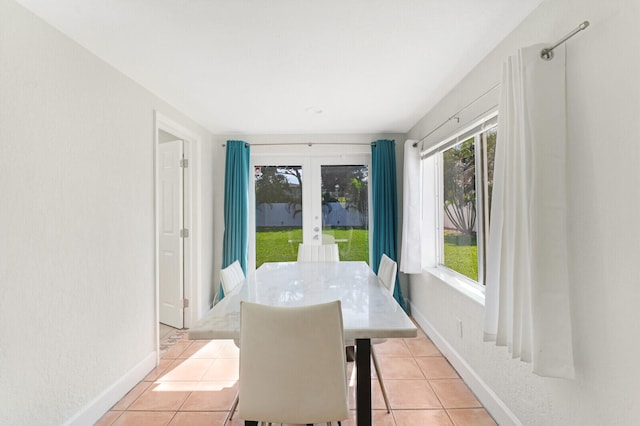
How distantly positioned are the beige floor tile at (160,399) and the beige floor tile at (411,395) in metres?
1.43

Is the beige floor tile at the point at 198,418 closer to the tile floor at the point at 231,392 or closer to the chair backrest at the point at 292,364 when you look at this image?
the tile floor at the point at 231,392

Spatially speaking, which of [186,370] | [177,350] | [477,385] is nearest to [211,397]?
[186,370]

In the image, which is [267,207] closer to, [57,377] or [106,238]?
[106,238]

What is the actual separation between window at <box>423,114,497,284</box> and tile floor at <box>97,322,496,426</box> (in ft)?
2.67

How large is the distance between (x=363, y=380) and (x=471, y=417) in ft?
3.45

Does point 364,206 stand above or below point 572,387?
above

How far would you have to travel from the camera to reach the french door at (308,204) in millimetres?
4438

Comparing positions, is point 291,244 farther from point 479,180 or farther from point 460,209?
point 479,180

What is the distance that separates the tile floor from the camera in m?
2.08

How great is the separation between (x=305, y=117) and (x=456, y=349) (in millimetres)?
2581

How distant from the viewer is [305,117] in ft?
11.8

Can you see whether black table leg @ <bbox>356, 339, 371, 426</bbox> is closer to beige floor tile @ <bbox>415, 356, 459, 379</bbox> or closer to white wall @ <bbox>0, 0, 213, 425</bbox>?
beige floor tile @ <bbox>415, 356, 459, 379</bbox>

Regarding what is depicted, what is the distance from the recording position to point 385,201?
165 inches

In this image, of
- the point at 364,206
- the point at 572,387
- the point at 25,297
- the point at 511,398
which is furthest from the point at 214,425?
the point at 364,206
